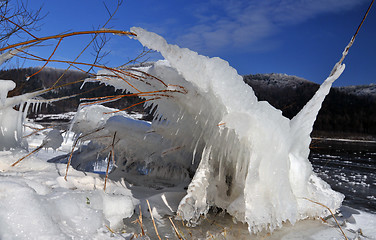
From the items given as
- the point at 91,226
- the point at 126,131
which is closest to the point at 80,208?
the point at 91,226

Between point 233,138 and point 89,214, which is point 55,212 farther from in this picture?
point 233,138

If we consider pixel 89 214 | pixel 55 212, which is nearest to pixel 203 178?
pixel 89 214

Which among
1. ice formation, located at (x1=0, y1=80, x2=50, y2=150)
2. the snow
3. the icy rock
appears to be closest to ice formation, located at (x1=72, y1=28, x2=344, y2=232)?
the snow

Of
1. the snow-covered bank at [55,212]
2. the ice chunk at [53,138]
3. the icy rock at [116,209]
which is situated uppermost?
the ice chunk at [53,138]

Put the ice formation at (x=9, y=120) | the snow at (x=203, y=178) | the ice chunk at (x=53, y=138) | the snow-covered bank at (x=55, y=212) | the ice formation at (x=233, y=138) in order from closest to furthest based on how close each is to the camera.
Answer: the snow-covered bank at (x=55, y=212)
the snow at (x=203, y=178)
the ice formation at (x=233, y=138)
the ice formation at (x=9, y=120)
the ice chunk at (x=53, y=138)

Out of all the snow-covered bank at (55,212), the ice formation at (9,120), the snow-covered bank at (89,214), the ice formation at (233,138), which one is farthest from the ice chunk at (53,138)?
the snow-covered bank at (55,212)

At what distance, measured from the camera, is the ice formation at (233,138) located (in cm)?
174

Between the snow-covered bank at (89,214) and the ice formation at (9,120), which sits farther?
the ice formation at (9,120)

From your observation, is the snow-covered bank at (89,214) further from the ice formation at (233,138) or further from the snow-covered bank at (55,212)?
the ice formation at (233,138)

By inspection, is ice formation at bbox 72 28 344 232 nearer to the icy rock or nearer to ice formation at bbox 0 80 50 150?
the icy rock

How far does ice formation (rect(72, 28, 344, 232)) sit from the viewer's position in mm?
1744

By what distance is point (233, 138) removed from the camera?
202 centimetres

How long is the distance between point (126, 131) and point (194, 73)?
5.24 ft

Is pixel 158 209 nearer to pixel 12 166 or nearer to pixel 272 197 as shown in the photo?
pixel 272 197
